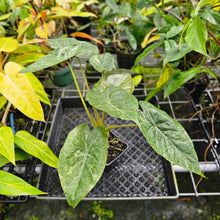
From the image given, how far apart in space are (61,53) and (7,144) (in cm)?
36

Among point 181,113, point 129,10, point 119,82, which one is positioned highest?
point 129,10

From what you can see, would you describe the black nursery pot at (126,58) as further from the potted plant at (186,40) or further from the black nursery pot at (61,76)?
the black nursery pot at (61,76)

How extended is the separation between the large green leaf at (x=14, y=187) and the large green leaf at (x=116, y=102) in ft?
1.04

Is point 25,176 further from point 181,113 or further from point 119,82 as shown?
point 181,113

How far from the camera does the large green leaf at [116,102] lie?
480 mm

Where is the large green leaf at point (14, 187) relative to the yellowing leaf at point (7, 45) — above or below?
below

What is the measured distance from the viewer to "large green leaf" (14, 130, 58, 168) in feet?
2.12

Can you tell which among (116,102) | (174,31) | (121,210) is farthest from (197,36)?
(121,210)

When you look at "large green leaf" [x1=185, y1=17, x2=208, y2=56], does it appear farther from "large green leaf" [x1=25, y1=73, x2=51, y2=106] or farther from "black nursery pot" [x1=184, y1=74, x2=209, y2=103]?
"large green leaf" [x1=25, y1=73, x2=51, y2=106]

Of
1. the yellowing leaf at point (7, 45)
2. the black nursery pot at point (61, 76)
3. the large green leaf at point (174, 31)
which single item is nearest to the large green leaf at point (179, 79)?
the large green leaf at point (174, 31)

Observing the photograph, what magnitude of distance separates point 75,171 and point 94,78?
2.56 ft

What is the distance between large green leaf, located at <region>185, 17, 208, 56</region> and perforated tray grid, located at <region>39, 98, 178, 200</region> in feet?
1.49

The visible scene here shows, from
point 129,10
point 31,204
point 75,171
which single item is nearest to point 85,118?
point 75,171

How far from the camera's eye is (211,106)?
914 mm
